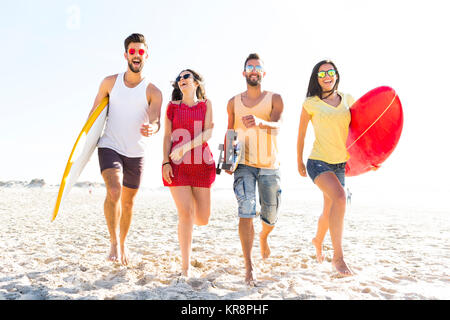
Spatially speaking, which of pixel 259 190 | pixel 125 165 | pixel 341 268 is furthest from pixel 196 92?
pixel 341 268

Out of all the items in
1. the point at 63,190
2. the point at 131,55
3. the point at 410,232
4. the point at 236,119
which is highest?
the point at 131,55

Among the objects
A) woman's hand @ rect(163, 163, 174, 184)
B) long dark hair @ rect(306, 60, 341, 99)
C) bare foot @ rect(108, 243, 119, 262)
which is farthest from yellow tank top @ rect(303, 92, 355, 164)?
bare foot @ rect(108, 243, 119, 262)

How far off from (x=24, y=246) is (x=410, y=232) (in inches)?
276

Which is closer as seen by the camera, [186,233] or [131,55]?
[186,233]

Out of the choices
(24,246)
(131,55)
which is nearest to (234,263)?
(131,55)

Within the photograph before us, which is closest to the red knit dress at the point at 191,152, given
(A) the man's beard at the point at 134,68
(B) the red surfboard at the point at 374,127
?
(A) the man's beard at the point at 134,68

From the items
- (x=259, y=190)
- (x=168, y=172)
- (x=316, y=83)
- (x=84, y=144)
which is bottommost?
(x=259, y=190)

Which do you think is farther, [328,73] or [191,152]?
[328,73]

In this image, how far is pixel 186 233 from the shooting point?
3.18 m

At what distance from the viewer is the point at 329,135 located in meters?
3.46

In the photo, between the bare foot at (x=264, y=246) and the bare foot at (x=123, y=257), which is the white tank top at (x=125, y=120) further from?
the bare foot at (x=264, y=246)

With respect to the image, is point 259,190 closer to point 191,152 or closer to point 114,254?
point 191,152

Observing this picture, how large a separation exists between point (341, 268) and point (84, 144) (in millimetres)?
2880
